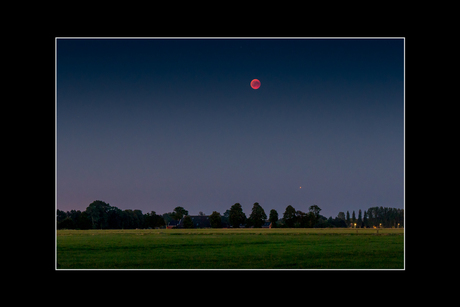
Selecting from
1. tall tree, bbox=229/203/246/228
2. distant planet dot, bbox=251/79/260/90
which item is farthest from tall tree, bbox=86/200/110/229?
distant planet dot, bbox=251/79/260/90

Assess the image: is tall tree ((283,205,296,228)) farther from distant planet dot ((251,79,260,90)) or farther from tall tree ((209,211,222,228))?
distant planet dot ((251,79,260,90))

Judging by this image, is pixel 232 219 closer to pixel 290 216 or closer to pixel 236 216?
pixel 236 216

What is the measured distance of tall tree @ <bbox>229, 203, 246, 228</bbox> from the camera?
79.9 m

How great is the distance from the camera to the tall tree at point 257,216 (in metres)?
78.6

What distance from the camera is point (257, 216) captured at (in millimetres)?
78688

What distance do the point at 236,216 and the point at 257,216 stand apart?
16.3ft

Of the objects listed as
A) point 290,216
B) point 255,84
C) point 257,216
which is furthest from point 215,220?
point 255,84

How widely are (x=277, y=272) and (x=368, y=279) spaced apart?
9.88ft

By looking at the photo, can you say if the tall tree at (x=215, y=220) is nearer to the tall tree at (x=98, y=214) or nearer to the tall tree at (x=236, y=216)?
the tall tree at (x=236, y=216)

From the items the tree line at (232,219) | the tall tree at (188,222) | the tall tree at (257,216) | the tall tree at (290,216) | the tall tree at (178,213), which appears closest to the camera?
the tree line at (232,219)

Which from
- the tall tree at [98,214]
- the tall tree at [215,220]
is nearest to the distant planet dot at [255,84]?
the tall tree at [98,214]
